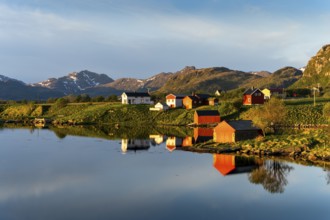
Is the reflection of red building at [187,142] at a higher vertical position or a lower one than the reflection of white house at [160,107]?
lower

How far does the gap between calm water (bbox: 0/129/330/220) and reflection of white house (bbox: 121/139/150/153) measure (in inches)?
211

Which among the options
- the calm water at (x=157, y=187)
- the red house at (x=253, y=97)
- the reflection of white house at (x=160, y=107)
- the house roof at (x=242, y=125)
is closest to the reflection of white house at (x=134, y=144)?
the calm water at (x=157, y=187)

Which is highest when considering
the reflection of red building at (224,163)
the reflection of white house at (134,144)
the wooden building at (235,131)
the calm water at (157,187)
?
the wooden building at (235,131)

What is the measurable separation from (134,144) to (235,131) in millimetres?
17063

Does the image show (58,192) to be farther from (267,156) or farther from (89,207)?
(267,156)

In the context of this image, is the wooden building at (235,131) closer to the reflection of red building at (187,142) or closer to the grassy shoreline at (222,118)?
the grassy shoreline at (222,118)

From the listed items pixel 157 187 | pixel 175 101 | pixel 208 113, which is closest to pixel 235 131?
pixel 157 187

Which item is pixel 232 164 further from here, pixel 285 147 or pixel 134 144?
pixel 134 144

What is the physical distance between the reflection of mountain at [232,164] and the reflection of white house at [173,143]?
10.4 meters

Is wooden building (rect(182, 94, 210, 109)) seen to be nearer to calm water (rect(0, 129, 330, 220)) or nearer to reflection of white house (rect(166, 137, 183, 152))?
reflection of white house (rect(166, 137, 183, 152))

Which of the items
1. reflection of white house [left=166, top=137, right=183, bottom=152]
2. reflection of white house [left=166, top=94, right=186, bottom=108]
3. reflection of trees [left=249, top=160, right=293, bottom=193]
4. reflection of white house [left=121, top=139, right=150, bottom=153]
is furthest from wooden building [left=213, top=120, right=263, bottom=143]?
reflection of white house [left=166, top=94, right=186, bottom=108]

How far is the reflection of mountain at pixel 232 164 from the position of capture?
3798 cm

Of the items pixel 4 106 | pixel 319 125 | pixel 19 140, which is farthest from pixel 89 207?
pixel 4 106

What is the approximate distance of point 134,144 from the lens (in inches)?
2346
